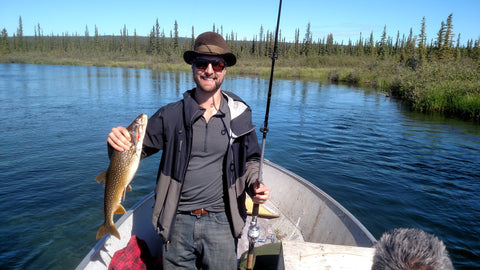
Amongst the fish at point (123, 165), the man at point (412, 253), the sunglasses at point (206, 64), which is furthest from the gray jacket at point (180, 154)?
the man at point (412, 253)

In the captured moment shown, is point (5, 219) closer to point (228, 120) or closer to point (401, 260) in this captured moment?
point (228, 120)

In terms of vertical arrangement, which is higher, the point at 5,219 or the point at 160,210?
the point at 160,210

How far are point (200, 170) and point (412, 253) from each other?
146 cm

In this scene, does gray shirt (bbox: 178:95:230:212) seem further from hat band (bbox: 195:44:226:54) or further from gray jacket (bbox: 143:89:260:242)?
hat band (bbox: 195:44:226:54)

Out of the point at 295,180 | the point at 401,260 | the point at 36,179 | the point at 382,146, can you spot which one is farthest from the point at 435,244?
the point at 382,146

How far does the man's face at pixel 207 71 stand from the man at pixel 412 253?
1.57 m

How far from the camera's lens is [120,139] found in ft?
6.82

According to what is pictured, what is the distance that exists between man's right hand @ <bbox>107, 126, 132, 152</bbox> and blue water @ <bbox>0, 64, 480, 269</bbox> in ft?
13.0

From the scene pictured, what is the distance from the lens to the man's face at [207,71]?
2287 millimetres

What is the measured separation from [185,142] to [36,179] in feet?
24.5

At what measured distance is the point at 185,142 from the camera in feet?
7.27

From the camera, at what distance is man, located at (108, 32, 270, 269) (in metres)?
2.22

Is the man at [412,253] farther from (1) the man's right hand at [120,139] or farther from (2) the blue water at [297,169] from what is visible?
(2) the blue water at [297,169]

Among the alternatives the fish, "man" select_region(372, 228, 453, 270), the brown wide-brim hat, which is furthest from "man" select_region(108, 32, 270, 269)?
"man" select_region(372, 228, 453, 270)
